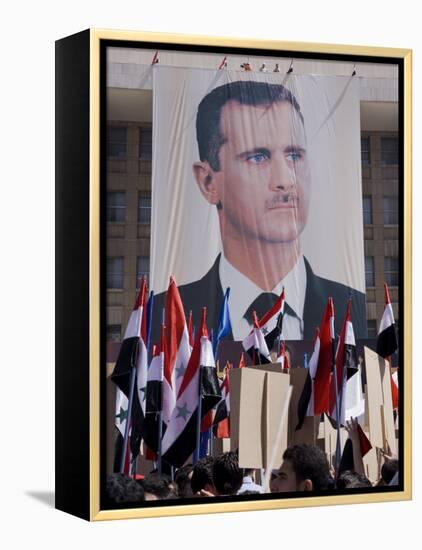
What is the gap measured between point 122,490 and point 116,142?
2.76 m

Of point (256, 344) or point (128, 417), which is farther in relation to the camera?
point (256, 344)

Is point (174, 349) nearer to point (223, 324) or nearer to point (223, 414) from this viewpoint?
point (223, 324)

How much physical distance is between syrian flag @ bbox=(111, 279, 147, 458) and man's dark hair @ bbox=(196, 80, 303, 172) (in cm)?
121

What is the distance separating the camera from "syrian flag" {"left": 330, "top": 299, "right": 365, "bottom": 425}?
14.0 meters

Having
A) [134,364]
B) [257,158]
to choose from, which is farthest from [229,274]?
[134,364]

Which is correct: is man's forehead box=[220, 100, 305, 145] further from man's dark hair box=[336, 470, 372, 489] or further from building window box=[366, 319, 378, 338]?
man's dark hair box=[336, 470, 372, 489]

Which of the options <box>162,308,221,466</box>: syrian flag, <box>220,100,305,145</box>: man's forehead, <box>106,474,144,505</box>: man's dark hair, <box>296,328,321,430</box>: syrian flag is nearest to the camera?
<box>106,474,144,505</box>: man's dark hair

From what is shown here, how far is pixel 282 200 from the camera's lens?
13.8 m

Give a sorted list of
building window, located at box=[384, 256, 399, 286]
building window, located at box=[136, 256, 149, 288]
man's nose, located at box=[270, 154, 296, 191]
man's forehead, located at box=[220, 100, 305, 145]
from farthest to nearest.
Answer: building window, located at box=[384, 256, 399, 286] → man's nose, located at box=[270, 154, 296, 191] → man's forehead, located at box=[220, 100, 305, 145] → building window, located at box=[136, 256, 149, 288]

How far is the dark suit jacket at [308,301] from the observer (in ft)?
44.2

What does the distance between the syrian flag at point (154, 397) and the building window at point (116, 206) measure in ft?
3.17

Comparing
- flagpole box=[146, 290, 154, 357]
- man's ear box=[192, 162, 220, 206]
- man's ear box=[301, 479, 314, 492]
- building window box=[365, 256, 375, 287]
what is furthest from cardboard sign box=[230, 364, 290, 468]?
Result: man's ear box=[192, 162, 220, 206]

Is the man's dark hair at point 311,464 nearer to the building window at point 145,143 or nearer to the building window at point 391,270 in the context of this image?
the building window at point 391,270

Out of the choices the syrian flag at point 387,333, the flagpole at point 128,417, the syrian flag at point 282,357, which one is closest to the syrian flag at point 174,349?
the flagpole at point 128,417
